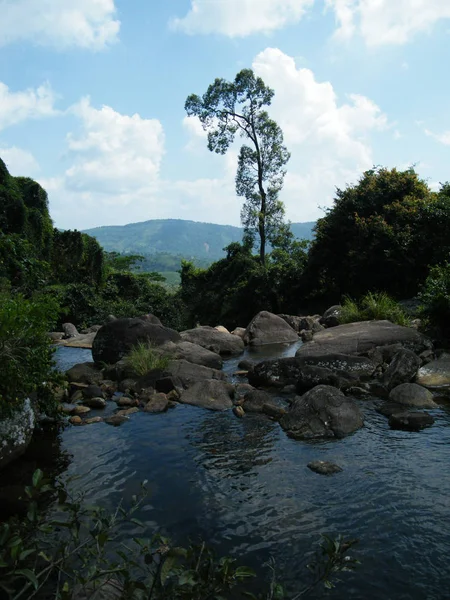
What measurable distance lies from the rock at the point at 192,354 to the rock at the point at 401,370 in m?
4.97

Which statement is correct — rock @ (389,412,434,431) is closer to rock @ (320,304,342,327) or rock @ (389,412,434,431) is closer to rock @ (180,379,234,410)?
rock @ (180,379,234,410)

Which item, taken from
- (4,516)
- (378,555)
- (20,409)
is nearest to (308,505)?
(378,555)

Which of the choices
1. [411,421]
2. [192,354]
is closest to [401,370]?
[411,421]

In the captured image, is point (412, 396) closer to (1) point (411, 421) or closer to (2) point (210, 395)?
(1) point (411, 421)

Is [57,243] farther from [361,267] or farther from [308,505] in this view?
[308,505]

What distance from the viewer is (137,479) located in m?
6.66

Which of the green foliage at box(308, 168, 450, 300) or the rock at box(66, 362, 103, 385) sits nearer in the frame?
the rock at box(66, 362, 103, 385)

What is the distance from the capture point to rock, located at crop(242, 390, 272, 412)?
379 inches

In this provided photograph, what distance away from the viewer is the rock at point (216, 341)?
17033 mm

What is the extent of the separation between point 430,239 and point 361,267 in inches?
136

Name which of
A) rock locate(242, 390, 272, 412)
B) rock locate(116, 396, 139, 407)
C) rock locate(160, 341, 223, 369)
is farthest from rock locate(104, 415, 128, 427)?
rock locate(160, 341, 223, 369)

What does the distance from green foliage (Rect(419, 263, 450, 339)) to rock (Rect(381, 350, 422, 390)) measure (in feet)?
9.45

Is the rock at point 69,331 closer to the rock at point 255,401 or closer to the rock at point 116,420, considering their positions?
the rock at point 116,420

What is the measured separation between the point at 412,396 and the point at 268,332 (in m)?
9.39
